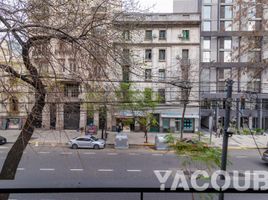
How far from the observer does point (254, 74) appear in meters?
6.00

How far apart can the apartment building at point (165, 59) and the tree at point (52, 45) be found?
35 cm

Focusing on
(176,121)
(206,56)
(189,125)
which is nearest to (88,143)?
(176,121)

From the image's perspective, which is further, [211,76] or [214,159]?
[211,76]

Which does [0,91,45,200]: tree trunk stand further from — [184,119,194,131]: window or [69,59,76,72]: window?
[184,119,194,131]: window

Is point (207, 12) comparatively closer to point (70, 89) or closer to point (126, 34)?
point (126, 34)

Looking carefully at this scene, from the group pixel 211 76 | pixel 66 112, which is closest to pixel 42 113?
pixel 66 112

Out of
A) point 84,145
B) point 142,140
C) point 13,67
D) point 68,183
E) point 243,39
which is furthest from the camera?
point 142,140

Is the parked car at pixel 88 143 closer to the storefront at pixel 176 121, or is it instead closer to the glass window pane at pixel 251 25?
the storefront at pixel 176 121

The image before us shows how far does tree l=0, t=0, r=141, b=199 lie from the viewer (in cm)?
324

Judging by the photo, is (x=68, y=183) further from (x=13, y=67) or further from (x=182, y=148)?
(x=182, y=148)

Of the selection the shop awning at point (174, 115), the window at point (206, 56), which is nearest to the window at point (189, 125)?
the shop awning at point (174, 115)

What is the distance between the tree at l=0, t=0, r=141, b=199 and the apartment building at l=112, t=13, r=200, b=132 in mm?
352

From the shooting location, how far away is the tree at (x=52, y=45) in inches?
127

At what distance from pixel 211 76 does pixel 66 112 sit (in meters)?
21.5
